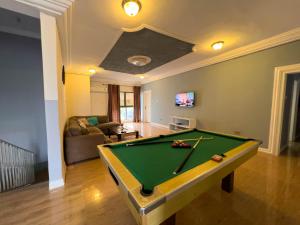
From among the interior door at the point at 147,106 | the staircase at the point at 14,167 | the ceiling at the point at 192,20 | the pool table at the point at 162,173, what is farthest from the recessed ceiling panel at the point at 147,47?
the interior door at the point at 147,106

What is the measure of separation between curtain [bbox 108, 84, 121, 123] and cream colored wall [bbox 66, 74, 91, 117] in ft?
5.03

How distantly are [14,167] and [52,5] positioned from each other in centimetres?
303

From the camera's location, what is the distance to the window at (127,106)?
26.8ft

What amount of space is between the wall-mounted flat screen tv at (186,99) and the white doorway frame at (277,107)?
2.19 meters

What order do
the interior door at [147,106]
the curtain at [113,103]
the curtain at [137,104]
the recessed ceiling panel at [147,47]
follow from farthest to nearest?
the curtain at [137,104]
the interior door at [147,106]
the curtain at [113,103]
the recessed ceiling panel at [147,47]

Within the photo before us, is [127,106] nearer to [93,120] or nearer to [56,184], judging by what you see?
[93,120]

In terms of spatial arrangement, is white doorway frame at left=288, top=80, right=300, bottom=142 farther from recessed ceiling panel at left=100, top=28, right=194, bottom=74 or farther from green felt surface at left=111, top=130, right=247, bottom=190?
green felt surface at left=111, top=130, right=247, bottom=190

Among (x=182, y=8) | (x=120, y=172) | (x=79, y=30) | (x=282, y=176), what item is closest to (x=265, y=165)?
(x=282, y=176)

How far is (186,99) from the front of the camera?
5039mm

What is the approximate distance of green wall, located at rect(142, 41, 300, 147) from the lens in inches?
119

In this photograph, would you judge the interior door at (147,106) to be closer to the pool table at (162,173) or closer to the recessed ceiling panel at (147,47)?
the recessed ceiling panel at (147,47)

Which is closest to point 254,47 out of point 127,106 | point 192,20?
point 192,20

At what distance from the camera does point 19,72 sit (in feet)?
9.99

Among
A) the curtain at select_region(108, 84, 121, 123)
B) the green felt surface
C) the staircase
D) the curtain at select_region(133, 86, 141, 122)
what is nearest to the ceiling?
the green felt surface
